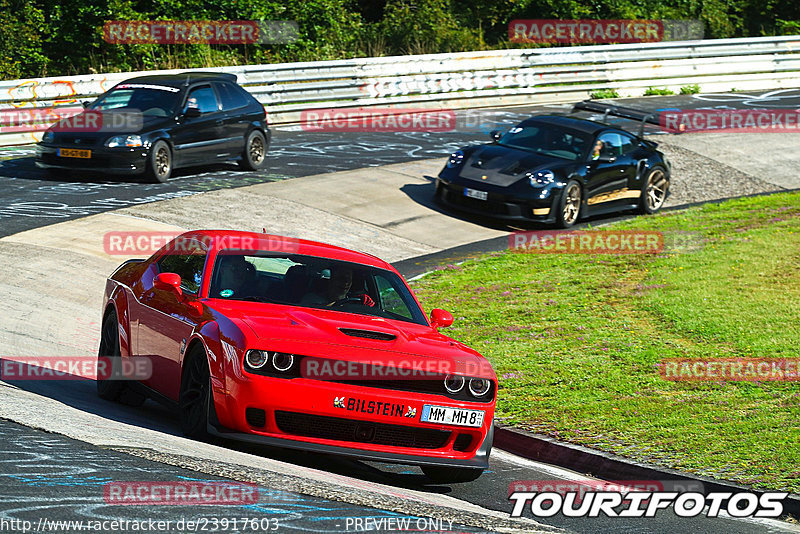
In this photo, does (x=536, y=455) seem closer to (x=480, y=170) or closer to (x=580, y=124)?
(x=480, y=170)

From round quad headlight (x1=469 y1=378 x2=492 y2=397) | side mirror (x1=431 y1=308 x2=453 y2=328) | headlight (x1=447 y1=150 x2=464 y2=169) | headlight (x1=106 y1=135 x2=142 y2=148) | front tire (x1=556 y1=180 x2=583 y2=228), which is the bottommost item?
front tire (x1=556 y1=180 x2=583 y2=228)

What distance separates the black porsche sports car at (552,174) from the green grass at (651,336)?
1.10 meters

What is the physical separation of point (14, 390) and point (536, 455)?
402cm

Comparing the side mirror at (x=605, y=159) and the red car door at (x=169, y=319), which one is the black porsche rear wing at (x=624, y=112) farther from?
the red car door at (x=169, y=319)

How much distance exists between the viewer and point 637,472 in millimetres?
8117

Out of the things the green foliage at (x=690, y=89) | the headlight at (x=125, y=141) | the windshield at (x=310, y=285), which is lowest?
the green foliage at (x=690, y=89)

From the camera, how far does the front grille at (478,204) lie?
1866cm

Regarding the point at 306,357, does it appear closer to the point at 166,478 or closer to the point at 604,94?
the point at 166,478
